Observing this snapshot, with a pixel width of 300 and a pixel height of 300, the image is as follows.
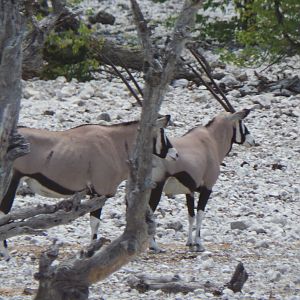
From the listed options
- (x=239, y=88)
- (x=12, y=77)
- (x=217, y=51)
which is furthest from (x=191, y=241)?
(x=217, y=51)

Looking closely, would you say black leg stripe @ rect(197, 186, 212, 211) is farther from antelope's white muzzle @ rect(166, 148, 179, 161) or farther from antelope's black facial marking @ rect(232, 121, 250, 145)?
antelope's black facial marking @ rect(232, 121, 250, 145)

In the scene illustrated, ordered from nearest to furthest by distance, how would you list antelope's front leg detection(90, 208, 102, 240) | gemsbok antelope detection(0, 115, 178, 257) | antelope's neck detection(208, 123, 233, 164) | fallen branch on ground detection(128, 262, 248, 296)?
fallen branch on ground detection(128, 262, 248, 296) < gemsbok antelope detection(0, 115, 178, 257) < antelope's front leg detection(90, 208, 102, 240) < antelope's neck detection(208, 123, 233, 164)

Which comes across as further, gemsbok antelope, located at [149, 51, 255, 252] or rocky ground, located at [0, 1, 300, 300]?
gemsbok antelope, located at [149, 51, 255, 252]

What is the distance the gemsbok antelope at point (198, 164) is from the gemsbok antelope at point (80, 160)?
21 cm

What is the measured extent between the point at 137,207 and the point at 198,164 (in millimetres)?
4144

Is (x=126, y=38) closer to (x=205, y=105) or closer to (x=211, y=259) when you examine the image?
(x=205, y=105)

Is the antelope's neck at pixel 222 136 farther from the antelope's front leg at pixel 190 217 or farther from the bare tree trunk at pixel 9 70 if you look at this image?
the bare tree trunk at pixel 9 70

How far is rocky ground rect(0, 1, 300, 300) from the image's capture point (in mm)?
8977

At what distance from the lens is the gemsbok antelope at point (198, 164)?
10617 millimetres

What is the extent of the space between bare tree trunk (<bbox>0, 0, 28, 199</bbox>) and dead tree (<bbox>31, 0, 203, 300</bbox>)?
0.72m

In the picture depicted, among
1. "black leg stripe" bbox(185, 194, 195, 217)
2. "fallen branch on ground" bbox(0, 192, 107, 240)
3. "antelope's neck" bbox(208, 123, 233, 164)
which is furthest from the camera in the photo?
"antelope's neck" bbox(208, 123, 233, 164)

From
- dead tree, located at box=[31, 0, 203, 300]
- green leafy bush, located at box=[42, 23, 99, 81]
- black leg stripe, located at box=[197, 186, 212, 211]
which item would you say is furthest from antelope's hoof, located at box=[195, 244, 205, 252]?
green leafy bush, located at box=[42, 23, 99, 81]

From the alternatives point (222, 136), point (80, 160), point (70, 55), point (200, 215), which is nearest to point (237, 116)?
point (222, 136)

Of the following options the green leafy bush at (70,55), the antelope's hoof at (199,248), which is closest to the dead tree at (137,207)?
the antelope's hoof at (199,248)
